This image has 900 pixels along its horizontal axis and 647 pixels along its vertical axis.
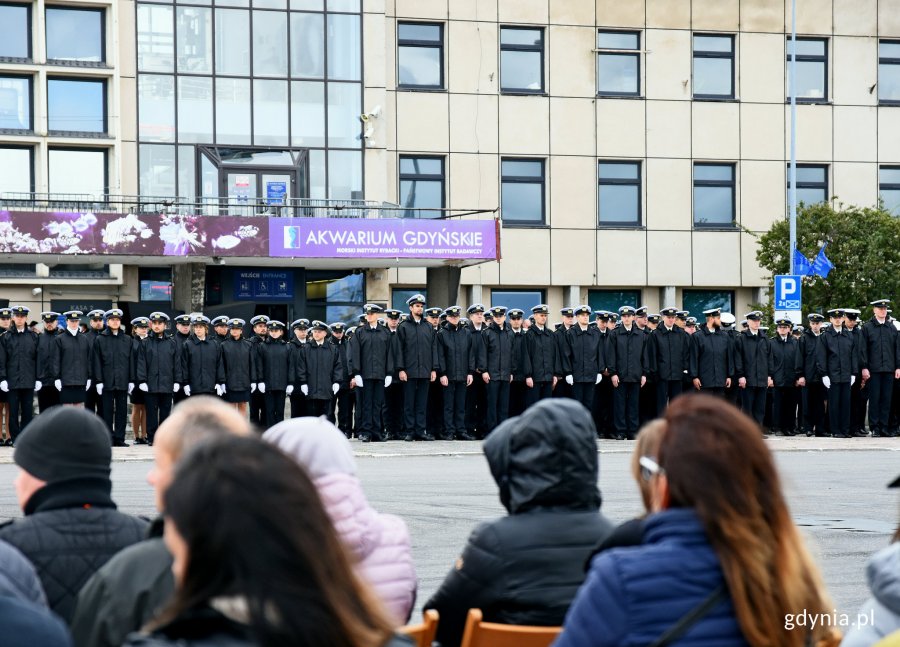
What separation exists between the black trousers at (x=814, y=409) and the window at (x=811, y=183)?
1551cm

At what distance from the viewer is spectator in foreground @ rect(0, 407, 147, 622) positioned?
455cm

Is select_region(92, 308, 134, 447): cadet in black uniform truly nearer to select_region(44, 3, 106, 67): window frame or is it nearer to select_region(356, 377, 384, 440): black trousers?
select_region(356, 377, 384, 440): black trousers

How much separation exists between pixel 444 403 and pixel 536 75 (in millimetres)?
17154

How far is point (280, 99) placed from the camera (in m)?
36.6

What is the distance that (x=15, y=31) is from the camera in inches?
1368

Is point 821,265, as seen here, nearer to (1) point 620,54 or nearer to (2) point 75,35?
(1) point 620,54

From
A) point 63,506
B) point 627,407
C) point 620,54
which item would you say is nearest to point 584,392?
point 627,407

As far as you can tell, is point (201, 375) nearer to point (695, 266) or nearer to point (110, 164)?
point (110, 164)

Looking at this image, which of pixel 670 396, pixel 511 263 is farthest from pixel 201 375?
pixel 511 263

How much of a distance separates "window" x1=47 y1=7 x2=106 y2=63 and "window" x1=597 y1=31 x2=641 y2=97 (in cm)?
1441

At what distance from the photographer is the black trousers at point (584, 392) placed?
84.0ft

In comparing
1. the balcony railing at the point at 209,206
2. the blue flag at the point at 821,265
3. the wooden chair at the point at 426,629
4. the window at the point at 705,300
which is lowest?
the wooden chair at the point at 426,629

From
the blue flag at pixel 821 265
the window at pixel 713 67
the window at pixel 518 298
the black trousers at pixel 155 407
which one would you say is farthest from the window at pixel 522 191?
the black trousers at pixel 155 407

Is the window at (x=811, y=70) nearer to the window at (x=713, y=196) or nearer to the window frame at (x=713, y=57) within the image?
the window frame at (x=713, y=57)
